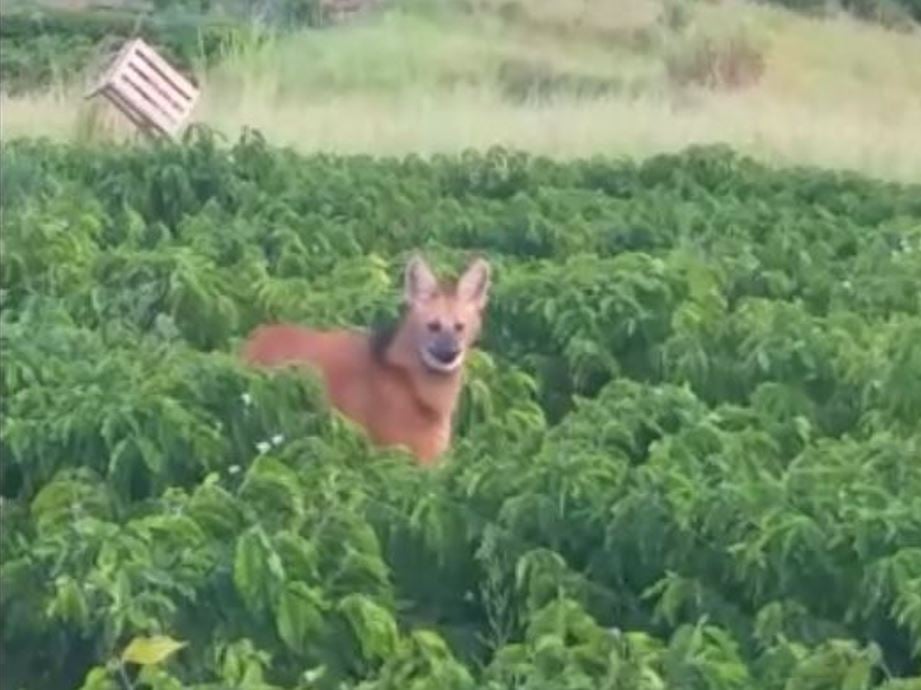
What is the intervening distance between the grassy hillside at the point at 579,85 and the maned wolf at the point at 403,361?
6.31 meters

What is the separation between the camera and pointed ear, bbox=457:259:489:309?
875cm

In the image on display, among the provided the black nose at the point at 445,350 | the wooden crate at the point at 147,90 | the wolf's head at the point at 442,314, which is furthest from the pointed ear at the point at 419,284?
the wooden crate at the point at 147,90

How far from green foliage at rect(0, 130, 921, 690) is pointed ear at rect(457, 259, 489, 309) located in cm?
15

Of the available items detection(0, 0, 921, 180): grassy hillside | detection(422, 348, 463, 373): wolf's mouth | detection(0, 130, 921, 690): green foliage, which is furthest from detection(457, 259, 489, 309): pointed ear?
detection(0, 0, 921, 180): grassy hillside

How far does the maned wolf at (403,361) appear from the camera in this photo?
27.6 feet

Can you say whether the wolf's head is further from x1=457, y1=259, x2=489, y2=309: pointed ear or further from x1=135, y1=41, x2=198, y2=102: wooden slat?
x1=135, y1=41, x2=198, y2=102: wooden slat

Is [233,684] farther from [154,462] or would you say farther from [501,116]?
[501,116]

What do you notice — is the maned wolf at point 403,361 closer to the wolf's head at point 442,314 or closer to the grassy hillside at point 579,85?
the wolf's head at point 442,314

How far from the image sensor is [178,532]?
616 cm

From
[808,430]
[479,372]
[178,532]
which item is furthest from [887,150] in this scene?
[178,532]

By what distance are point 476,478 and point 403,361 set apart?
1.85 metres

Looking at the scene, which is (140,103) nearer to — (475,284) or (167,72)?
(167,72)

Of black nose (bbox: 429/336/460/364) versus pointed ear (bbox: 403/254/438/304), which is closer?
black nose (bbox: 429/336/460/364)

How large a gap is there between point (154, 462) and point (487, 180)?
6739 mm
